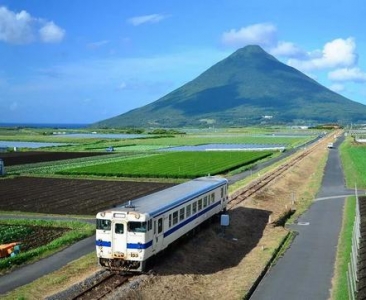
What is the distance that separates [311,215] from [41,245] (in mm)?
18139

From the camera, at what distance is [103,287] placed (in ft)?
61.0

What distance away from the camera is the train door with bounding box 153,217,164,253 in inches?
801

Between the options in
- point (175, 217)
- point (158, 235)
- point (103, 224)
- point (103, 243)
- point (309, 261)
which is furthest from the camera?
point (309, 261)

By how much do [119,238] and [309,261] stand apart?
9.29 meters

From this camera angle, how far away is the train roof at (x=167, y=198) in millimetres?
20408

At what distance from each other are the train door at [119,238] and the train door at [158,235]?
1360mm

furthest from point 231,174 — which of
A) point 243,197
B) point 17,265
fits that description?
point 17,265

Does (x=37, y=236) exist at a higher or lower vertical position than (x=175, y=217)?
lower

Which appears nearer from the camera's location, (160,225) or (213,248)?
(160,225)

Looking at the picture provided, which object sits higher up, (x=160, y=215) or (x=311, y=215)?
(x=160, y=215)

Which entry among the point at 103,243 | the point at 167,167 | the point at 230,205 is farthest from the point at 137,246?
the point at 167,167

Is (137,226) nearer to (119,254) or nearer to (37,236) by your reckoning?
(119,254)

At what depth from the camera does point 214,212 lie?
29531 mm

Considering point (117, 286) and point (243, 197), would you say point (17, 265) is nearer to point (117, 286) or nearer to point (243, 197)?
point (117, 286)
